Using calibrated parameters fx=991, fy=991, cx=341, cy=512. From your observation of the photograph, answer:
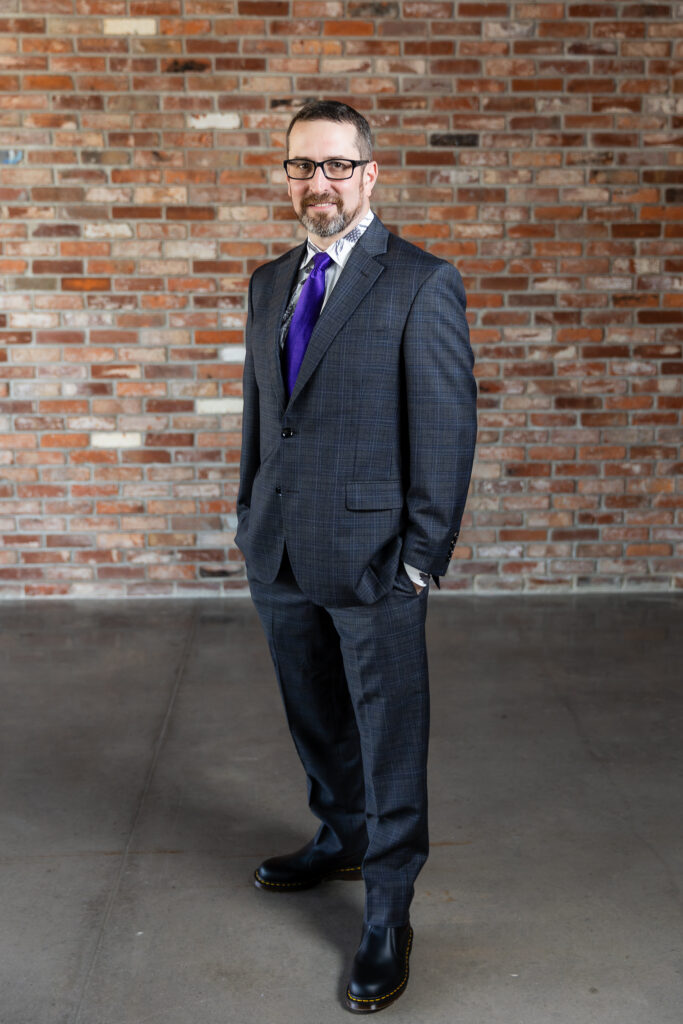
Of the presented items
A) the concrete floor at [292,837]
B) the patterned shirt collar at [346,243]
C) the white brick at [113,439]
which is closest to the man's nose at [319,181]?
the patterned shirt collar at [346,243]

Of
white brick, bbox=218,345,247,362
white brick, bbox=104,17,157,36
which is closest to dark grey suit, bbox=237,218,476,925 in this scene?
white brick, bbox=218,345,247,362

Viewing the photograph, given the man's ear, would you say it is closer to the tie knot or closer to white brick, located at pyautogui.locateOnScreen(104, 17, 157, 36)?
the tie knot

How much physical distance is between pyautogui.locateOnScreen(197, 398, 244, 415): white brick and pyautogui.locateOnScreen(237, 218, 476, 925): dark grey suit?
2.43m

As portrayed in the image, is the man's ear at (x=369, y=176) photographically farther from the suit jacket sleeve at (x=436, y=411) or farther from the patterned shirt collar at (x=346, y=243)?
the suit jacket sleeve at (x=436, y=411)

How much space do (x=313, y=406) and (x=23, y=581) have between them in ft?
9.84

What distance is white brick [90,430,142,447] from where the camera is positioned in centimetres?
439

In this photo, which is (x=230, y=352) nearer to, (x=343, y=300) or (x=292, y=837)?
(x=292, y=837)

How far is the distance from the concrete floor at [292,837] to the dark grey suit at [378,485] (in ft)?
0.91

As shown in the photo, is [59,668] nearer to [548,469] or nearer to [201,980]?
[201,980]

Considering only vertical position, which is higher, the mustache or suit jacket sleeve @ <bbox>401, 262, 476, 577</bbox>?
the mustache

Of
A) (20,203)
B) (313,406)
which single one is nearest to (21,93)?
(20,203)

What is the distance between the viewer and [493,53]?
422 cm

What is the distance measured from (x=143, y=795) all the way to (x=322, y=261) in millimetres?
1542

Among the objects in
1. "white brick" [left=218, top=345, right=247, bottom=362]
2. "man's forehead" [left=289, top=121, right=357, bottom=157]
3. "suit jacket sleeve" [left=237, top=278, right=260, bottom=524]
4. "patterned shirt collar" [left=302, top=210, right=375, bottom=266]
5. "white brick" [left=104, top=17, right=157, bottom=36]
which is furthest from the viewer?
"white brick" [left=218, top=345, right=247, bottom=362]
